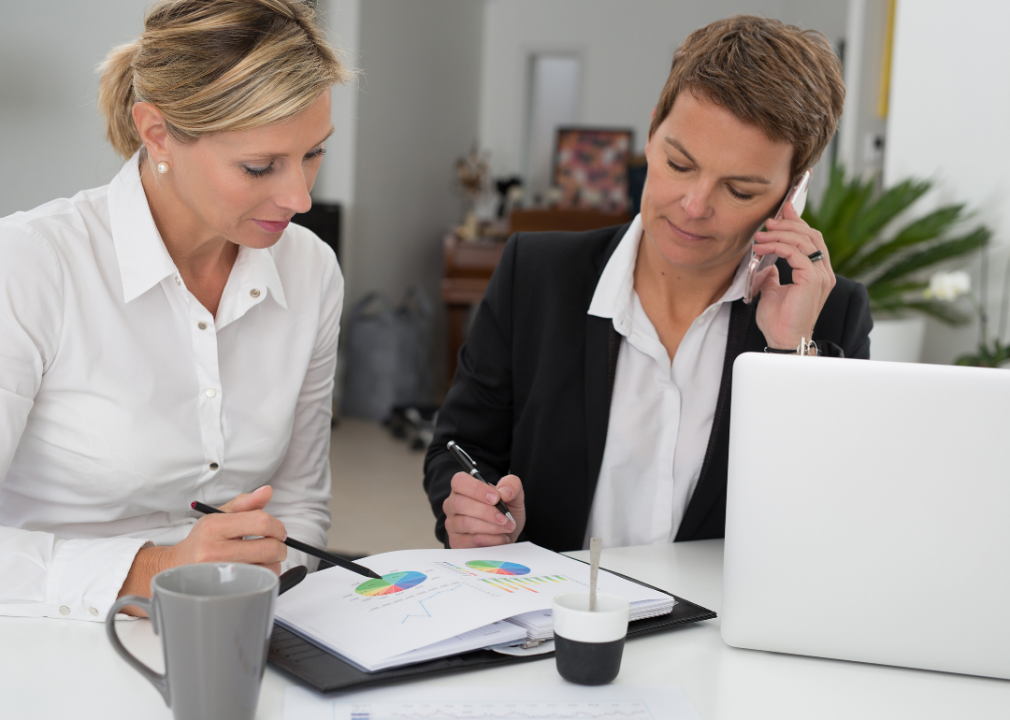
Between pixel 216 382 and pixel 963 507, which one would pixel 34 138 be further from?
pixel 963 507

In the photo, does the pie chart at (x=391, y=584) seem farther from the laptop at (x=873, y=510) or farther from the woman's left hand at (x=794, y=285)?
the woman's left hand at (x=794, y=285)

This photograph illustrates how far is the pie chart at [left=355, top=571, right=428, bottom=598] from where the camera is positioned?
2.78 ft

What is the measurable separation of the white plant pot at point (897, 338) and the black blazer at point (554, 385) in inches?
67.6

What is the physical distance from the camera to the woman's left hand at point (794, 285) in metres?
1.27

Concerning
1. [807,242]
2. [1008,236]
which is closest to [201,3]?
[807,242]

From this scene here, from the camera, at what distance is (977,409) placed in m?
0.73

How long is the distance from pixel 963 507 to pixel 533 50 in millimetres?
7063

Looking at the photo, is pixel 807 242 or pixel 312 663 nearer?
pixel 312 663

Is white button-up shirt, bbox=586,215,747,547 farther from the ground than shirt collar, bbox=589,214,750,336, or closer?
closer

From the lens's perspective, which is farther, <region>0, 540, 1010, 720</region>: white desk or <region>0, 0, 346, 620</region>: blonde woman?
<region>0, 0, 346, 620</region>: blonde woman

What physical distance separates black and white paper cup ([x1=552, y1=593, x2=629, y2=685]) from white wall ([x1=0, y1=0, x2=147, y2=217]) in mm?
1852

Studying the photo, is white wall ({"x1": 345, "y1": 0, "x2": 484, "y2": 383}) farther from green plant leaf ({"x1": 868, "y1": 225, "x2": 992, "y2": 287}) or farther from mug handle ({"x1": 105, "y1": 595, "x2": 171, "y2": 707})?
mug handle ({"x1": 105, "y1": 595, "x2": 171, "y2": 707})

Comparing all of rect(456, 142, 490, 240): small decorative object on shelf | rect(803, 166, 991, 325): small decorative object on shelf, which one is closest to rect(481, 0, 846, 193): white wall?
rect(456, 142, 490, 240): small decorative object on shelf

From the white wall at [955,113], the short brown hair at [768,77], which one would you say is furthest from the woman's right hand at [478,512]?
the white wall at [955,113]
